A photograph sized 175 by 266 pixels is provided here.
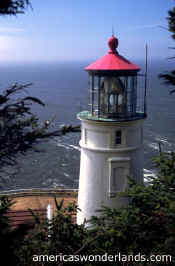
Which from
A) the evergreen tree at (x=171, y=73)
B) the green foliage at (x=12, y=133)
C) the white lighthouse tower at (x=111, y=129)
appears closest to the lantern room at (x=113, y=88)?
the white lighthouse tower at (x=111, y=129)

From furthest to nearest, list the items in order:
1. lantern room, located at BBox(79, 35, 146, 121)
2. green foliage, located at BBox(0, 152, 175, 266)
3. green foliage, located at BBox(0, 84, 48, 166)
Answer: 1. lantern room, located at BBox(79, 35, 146, 121)
2. green foliage, located at BBox(0, 152, 175, 266)
3. green foliage, located at BBox(0, 84, 48, 166)

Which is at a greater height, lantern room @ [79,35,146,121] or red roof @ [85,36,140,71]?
red roof @ [85,36,140,71]

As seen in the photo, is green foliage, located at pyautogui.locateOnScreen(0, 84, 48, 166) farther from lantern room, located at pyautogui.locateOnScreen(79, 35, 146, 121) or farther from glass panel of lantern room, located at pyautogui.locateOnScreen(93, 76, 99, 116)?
glass panel of lantern room, located at pyautogui.locateOnScreen(93, 76, 99, 116)

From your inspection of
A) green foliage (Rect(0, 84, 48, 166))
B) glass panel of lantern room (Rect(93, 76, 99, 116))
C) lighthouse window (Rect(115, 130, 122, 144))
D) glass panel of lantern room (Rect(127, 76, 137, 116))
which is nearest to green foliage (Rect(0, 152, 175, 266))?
lighthouse window (Rect(115, 130, 122, 144))

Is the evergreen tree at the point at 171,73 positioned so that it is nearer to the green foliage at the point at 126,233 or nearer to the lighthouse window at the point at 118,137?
the green foliage at the point at 126,233

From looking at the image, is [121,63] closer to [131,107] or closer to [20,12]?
[131,107]

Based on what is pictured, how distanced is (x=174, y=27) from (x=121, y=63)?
3388 mm

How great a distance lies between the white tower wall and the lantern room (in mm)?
294

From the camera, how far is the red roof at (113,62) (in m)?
8.13

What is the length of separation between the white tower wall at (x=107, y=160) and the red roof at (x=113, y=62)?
1.40m

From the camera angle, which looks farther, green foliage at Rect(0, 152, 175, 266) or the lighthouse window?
the lighthouse window

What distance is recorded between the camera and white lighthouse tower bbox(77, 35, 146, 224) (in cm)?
826

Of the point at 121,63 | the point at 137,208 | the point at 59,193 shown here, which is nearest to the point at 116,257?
the point at 137,208

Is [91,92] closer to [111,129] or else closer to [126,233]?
[111,129]
